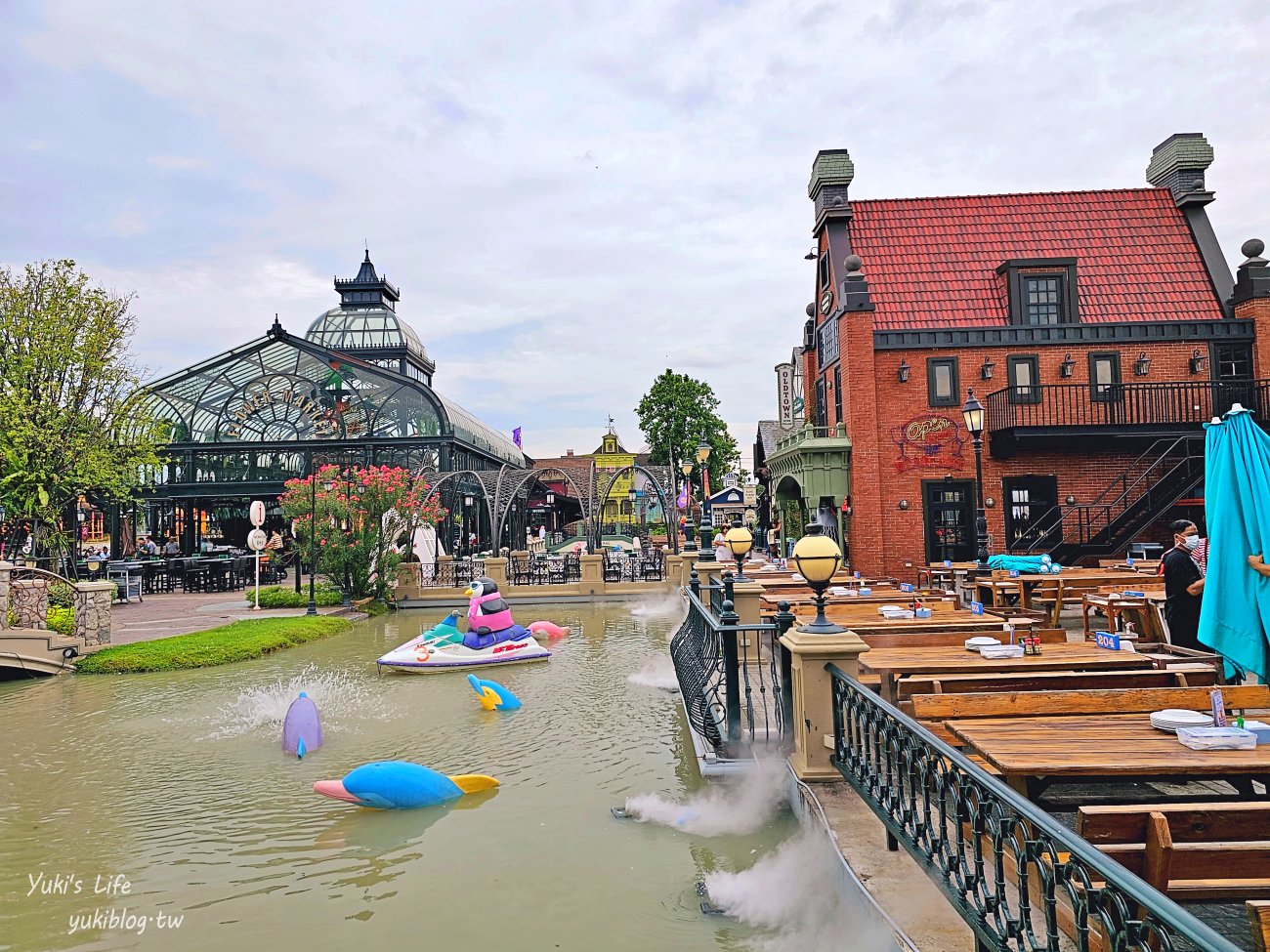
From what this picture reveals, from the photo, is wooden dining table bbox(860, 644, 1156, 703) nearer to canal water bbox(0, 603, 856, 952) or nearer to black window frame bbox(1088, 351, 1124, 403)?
canal water bbox(0, 603, 856, 952)

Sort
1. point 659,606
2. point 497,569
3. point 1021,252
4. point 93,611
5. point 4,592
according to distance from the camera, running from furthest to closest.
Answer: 1. point 497,569
2. point 1021,252
3. point 659,606
4. point 93,611
5. point 4,592

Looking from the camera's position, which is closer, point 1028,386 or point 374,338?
point 1028,386

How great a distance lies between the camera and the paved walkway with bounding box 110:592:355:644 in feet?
57.7

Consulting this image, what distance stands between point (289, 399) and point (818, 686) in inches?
1191

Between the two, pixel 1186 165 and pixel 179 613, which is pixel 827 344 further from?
pixel 179 613

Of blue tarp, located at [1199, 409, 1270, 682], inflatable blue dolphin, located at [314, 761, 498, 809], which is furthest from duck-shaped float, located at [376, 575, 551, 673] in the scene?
blue tarp, located at [1199, 409, 1270, 682]

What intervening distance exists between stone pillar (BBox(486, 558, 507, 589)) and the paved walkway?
4200 mm

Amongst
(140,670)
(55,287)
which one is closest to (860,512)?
(140,670)

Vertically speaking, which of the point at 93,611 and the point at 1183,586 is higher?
the point at 1183,586

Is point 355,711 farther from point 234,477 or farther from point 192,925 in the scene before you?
point 234,477

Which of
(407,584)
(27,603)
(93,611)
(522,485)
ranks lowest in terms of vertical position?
(407,584)

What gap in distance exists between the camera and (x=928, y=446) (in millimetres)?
21359

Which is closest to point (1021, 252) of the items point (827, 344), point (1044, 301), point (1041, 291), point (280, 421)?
point (1041, 291)

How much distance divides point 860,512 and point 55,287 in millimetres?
23585
